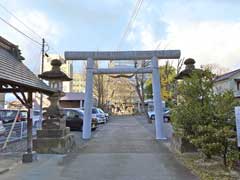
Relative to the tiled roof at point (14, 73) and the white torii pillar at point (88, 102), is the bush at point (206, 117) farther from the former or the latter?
the white torii pillar at point (88, 102)

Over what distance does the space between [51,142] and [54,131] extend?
1.73 ft

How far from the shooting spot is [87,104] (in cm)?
2259

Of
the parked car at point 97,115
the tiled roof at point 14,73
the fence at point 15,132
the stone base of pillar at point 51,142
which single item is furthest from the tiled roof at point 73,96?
the tiled roof at point 14,73

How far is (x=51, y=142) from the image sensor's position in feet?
50.1

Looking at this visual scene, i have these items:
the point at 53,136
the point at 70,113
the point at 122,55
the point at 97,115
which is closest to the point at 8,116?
the point at 70,113

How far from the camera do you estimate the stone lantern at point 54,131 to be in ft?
50.0

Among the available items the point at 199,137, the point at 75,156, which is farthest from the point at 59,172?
the point at 199,137

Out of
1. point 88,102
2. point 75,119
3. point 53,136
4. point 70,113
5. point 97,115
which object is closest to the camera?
point 53,136

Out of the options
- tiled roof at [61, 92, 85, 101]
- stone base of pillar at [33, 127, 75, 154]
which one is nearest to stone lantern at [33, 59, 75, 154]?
stone base of pillar at [33, 127, 75, 154]

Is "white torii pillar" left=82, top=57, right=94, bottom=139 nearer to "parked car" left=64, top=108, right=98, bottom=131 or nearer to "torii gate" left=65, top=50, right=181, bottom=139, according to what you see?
"torii gate" left=65, top=50, right=181, bottom=139

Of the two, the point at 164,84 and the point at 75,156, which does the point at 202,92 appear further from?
the point at 164,84

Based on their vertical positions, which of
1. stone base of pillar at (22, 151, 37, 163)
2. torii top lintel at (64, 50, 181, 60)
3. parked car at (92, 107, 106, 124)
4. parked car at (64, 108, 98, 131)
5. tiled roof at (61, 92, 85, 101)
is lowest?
stone base of pillar at (22, 151, 37, 163)

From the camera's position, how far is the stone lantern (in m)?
15.2

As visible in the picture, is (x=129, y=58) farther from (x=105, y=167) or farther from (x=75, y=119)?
(x=105, y=167)
